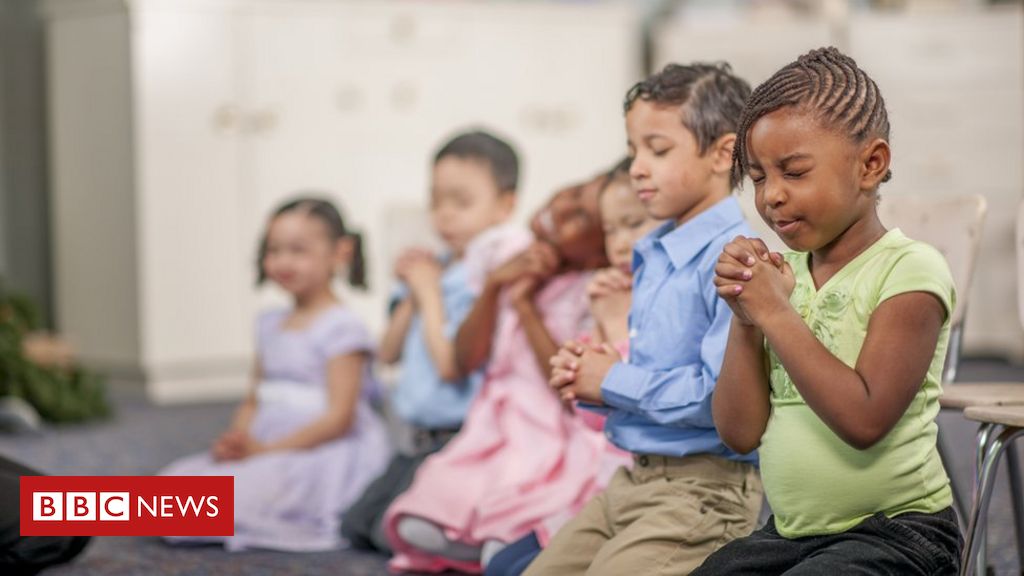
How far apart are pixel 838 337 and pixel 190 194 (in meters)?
3.10

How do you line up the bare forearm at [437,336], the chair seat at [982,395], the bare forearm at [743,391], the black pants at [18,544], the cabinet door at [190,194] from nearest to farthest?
the bare forearm at [743,391] < the chair seat at [982,395] < the black pants at [18,544] < the bare forearm at [437,336] < the cabinet door at [190,194]

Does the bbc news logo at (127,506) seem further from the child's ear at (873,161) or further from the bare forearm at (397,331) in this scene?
the child's ear at (873,161)

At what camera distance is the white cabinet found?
13.3ft

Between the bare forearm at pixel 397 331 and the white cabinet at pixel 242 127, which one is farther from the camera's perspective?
the white cabinet at pixel 242 127

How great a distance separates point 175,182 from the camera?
13.3 feet

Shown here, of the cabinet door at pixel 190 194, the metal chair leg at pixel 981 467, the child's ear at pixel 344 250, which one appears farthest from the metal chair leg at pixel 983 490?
the cabinet door at pixel 190 194

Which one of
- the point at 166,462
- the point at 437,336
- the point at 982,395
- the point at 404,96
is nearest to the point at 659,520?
the point at 982,395

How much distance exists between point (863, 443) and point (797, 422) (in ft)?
0.28

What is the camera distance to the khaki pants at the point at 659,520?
1422 mm

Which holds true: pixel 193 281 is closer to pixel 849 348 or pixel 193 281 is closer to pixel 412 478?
pixel 412 478

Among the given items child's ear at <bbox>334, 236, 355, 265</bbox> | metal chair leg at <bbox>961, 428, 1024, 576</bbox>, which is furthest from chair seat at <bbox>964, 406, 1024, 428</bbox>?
child's ear at <bbox>334, 236, 355, 265</bbox>

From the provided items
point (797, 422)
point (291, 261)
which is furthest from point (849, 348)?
point (291, 261)

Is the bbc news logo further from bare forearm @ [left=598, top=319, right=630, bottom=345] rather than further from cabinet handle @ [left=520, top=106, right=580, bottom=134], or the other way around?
cabinet handle @ [left=520, top=106, right=580, bottom=134]

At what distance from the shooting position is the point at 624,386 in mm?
1474
